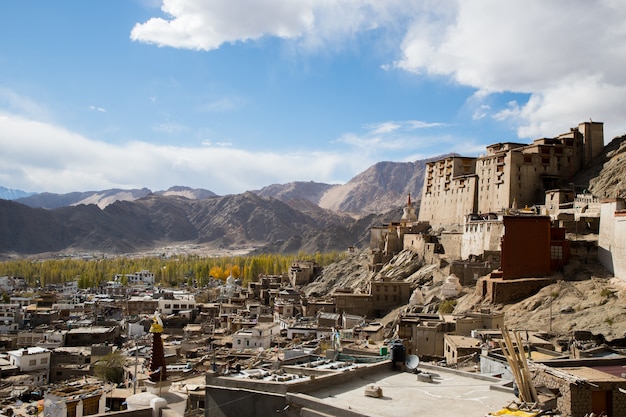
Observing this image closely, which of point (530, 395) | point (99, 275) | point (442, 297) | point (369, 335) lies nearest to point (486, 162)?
point (442, 297)

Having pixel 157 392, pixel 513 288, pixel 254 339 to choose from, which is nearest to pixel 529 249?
pixel 513 288

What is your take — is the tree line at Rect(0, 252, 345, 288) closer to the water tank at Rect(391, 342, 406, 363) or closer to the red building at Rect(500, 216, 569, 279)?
the red building at Rect(500, 216, 569, 279)

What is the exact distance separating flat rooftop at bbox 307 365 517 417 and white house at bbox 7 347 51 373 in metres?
32.0

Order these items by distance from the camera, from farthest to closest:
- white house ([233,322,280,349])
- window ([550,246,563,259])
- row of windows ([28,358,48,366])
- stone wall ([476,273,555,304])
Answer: white house ([233,322,280,349]), row of windows ([28,358,48,366]), window ([550,246,563,259]), stone wall ([476,273,555,304])

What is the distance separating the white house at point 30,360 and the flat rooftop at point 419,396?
32.0 m

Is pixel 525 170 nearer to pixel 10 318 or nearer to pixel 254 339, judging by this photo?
pixel 254 339

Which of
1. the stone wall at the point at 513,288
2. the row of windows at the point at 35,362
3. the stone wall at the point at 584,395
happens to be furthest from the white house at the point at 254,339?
the stone wall at the point at 584,395

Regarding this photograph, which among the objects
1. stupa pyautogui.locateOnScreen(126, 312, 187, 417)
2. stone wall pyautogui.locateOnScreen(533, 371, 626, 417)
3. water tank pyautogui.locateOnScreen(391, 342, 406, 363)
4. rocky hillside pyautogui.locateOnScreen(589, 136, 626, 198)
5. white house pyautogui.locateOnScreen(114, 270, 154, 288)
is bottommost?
white house pyautogui.locateOnScreen(114, 270, 154, 288)

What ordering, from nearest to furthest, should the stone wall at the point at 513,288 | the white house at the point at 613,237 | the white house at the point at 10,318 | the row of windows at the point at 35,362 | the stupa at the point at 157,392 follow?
1. the stupa at the point at 157,392
2. the white house at the point at 613,237
3. the stone wall at the point at 513,288
4. the row of windows at the point at 35,362
5. the white house at the point at 10,318

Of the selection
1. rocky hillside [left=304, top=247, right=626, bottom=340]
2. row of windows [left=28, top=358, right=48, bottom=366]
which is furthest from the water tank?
row of windows [left=28, top=358, right=48, bottom=366]

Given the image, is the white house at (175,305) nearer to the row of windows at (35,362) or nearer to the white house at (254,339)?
the white house at (254,339)

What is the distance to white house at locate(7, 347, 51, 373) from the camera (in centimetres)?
3692

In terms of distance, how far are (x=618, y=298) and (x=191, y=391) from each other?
66.2ft

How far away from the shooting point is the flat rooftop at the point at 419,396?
8.64m
